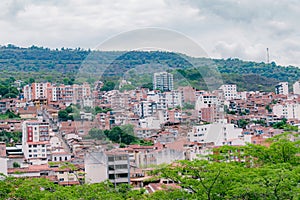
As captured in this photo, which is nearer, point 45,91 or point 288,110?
point 288,110

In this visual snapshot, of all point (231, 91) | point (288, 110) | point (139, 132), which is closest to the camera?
point (139, 132)

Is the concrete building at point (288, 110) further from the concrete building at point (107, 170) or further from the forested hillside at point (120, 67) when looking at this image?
the concrete building at point (107, 170)

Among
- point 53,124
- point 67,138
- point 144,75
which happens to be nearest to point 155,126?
point 144,75

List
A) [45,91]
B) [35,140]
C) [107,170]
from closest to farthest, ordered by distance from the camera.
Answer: [107,170] → [35,140] → [45,91]

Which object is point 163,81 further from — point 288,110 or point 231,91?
point 231,91

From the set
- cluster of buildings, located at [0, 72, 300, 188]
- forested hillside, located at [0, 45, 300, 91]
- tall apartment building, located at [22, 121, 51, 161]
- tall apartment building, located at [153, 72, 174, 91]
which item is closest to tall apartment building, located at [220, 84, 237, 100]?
forested hillside, located at [0, 45, 300, 91]

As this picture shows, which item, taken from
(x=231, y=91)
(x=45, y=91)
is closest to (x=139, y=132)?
(x=45, y=91)

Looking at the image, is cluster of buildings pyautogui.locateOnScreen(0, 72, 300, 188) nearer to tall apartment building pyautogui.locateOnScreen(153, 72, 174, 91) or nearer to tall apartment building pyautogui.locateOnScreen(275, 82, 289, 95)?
tall apartment building pyautogui.locateOnScreen(153, 72, 174, 91)
